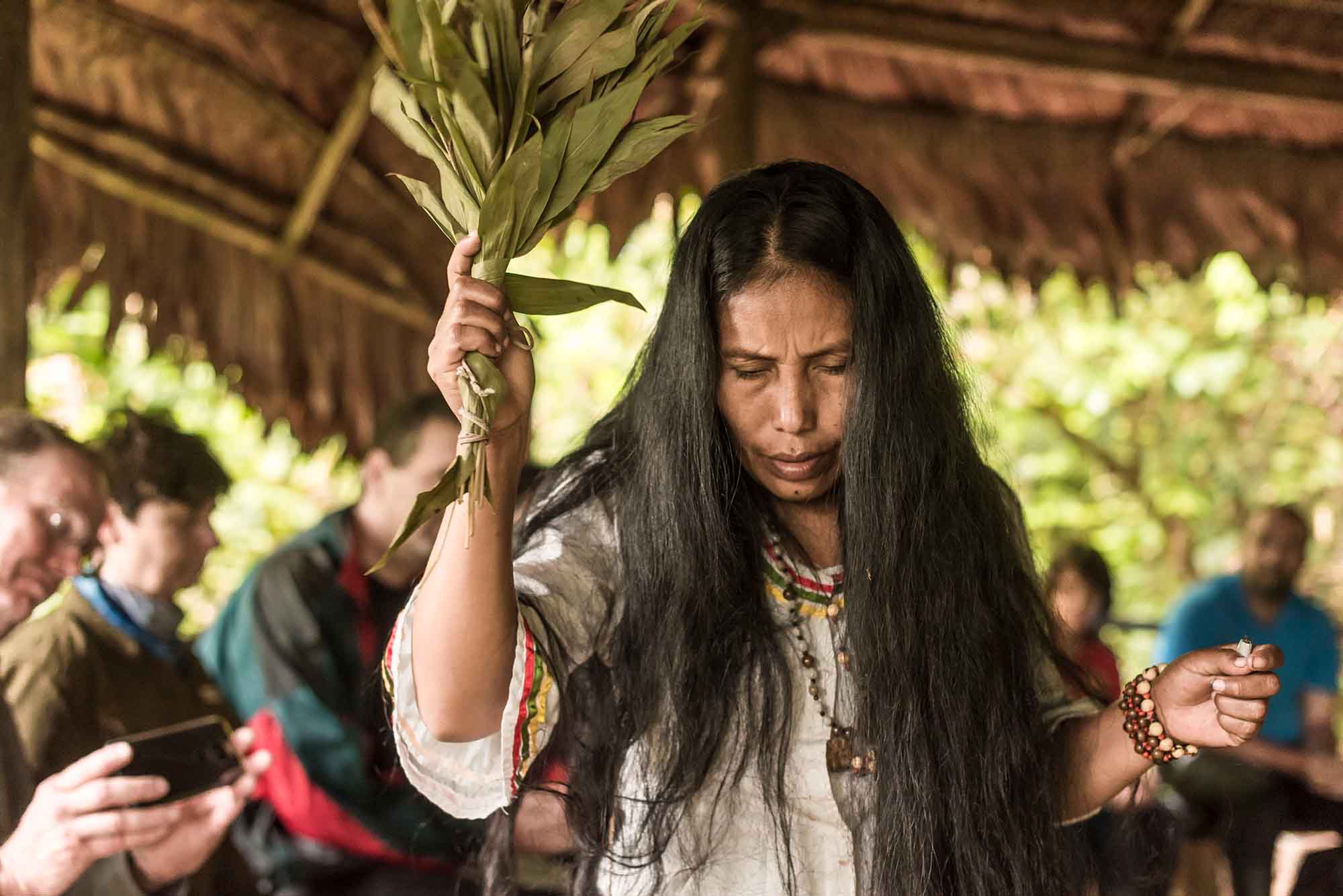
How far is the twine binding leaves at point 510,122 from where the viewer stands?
1.40 meters

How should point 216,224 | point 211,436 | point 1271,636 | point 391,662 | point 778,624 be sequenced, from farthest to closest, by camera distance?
point 211,436 < point 1271,636 < point 216,224 < point 778,624 < point 391,662

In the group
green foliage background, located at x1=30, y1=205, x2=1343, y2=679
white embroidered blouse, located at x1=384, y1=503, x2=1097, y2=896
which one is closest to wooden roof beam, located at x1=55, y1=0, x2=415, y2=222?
white embroidered blouse, located at x1=384, y1=503, x2=1097, y2=896

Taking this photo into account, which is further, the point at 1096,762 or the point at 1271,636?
the point at 1271,636

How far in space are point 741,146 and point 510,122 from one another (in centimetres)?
245

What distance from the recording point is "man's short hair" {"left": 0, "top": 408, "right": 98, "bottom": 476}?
2221 millimetres

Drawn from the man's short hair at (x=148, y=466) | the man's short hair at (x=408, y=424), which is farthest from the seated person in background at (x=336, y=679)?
the man's short hair at (x=148, y=466)

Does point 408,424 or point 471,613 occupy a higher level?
point 408,424

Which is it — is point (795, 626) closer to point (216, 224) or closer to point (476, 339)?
point (476, 339)

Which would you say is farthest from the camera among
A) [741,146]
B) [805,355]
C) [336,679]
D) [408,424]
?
[741,146]

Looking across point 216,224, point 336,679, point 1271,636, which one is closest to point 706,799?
point 336,679

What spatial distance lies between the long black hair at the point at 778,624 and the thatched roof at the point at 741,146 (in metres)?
2.13

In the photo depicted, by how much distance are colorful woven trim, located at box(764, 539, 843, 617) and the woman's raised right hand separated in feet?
1.56

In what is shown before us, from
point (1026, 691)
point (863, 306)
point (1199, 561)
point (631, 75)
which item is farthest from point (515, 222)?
point (1199, 561)

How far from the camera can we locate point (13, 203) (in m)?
2.43
